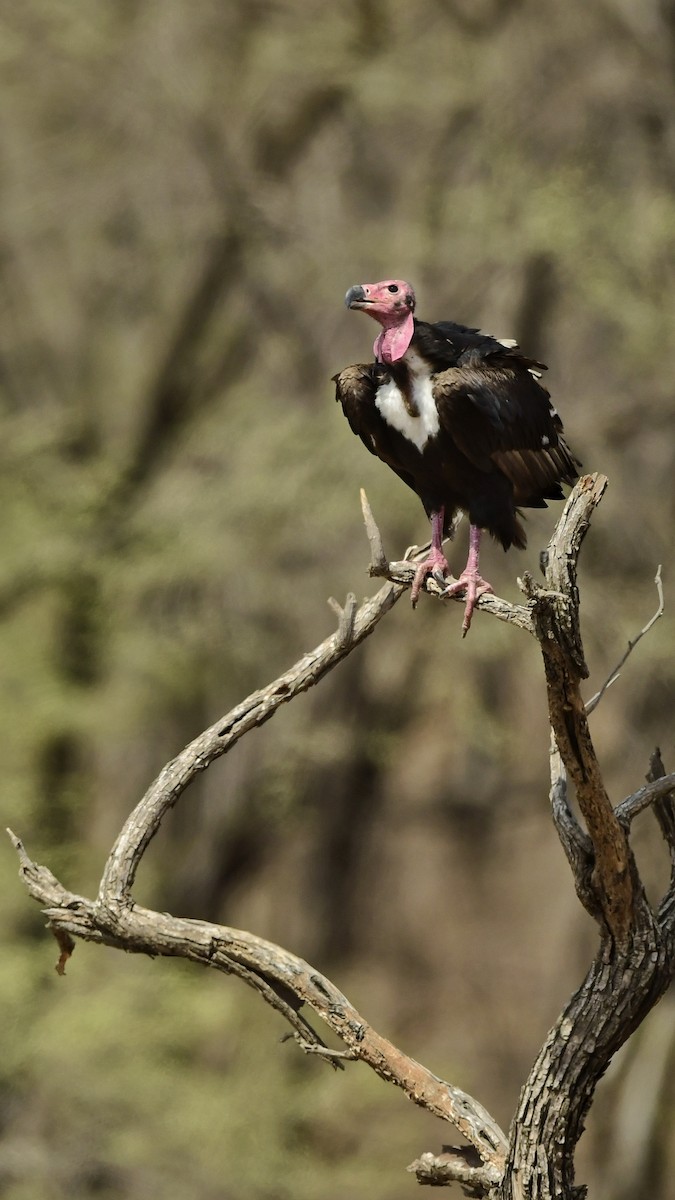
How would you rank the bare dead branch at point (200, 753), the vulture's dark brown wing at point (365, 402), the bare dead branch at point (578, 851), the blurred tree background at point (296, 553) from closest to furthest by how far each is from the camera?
the bare dead branch at point (578, 851) < the bare dead branch at point (200, 753) < the vulture's dark brown wing at point (365, 402) < the blurred tree background at point (296, 553)

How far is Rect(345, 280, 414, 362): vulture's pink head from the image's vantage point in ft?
9.32

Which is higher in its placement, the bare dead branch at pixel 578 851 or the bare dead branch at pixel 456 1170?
the bare dead branch at pixel 578 851

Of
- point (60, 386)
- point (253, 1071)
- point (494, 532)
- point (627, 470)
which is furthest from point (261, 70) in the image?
point (494, 532)

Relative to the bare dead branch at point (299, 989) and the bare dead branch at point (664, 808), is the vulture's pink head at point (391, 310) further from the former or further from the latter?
the bare dead branch at point (299, 989)

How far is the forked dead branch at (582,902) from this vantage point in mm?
2619

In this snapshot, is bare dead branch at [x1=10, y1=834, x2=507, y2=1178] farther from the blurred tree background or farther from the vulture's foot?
the blurred tree background

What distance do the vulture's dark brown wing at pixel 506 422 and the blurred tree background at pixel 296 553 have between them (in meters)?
3.89

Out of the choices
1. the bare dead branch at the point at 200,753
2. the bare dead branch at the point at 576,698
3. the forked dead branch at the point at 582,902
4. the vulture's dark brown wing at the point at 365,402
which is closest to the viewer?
the bare dead branch at the point at 576,698

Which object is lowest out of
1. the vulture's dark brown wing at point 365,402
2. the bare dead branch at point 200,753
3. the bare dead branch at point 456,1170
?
the bare dead branch at point 456,1170

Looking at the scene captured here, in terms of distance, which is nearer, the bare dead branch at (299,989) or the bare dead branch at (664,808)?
the bare dead branch at (299,989)

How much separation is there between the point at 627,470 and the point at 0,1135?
5768 mm

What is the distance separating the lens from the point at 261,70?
30.2 ft

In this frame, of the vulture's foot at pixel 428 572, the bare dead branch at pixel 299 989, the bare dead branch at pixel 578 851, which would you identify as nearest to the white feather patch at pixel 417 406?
the vulture's foot at pixel 428 572

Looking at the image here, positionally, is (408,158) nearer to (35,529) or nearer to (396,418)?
(35,529)
